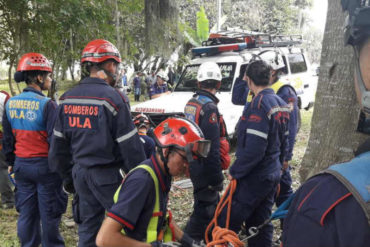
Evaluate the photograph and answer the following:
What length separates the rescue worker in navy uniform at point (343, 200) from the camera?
2.77 feet

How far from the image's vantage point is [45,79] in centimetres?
367

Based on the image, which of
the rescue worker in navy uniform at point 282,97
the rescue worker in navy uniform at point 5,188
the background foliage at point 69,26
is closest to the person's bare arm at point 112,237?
the rescue worker in navy uniform at point 282,97

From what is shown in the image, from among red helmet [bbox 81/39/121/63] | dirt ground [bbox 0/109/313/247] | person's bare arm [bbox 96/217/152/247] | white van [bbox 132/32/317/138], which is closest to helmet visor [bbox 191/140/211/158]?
person's bare arm [bbox 96/217/152/247]

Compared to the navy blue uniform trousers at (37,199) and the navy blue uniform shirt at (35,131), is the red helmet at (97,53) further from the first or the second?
the navy blue uniform trousers at (37,199)

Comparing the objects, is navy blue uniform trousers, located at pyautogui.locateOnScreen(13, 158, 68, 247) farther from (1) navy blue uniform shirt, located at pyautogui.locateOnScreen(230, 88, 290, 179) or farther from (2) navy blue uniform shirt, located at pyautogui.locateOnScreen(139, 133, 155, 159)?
(1) navy blue uniform shirt, located at pyautogui.locateOnScreen(230, 88, 290, 179)

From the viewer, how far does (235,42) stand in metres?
8.84

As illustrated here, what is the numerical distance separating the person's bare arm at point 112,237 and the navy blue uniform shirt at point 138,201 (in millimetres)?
36

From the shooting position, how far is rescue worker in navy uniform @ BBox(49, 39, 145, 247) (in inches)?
110

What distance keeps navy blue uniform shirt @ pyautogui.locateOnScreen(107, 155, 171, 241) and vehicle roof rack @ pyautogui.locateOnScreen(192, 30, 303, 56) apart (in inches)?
259

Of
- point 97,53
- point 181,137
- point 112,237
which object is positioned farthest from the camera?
point 97,53

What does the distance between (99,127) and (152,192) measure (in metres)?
1.10

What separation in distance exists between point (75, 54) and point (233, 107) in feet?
12.4

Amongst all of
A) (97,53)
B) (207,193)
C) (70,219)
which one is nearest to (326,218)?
(97,53)

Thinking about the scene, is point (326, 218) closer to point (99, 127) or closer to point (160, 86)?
point (99, 127)
